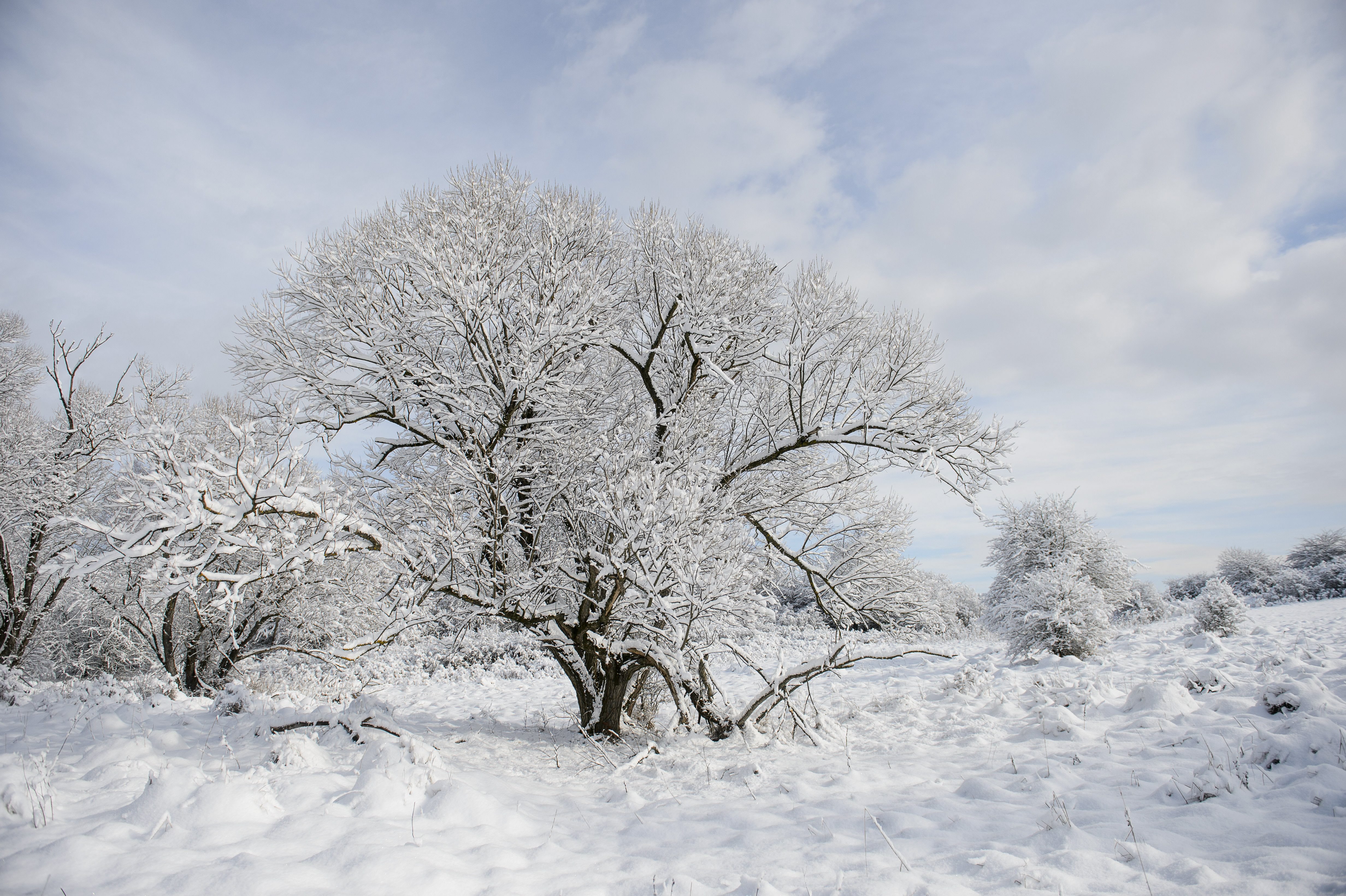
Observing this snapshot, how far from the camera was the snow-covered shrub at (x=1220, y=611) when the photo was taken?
1222 centimetres

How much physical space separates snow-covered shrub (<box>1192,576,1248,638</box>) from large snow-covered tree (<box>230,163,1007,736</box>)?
32.0ft

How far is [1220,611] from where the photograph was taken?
12.5 metres

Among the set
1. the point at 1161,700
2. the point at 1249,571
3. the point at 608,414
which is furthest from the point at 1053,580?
the point at 1249,571

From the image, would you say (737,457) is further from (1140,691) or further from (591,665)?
(1140,691)

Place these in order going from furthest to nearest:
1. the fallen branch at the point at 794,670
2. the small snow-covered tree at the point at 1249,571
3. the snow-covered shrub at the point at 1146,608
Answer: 1. the small snow-covered tree at the point at 1249,571
2. the snow-covered shrub at the point at 1146,608
3. the fallen branch at the point at 794,670

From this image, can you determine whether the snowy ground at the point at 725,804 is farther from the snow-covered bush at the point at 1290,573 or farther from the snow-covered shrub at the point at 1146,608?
the snow-covered bush at the point at 1290,573

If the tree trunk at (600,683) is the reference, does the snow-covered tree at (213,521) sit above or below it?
above

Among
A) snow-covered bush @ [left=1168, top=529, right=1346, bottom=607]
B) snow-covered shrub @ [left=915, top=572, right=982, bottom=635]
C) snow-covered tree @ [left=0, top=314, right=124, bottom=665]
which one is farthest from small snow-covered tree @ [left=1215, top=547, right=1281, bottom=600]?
snow-covered tree @ [left=0, top=314, right=124, bottom=665]

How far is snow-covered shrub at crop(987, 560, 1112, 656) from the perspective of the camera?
11500mm

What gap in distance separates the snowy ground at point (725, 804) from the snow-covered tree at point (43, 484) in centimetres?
576

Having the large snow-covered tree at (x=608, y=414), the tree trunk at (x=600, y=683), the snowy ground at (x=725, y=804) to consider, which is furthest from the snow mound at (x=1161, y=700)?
the tree trunk at (x=600, y=683)

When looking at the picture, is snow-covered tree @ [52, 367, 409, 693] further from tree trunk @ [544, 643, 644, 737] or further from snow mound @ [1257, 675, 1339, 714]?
snow mound @ [1257, 675, 1339, 714]

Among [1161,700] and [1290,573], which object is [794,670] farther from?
[1290,573]

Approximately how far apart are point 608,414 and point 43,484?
11815 mm
